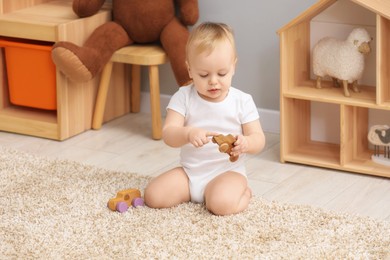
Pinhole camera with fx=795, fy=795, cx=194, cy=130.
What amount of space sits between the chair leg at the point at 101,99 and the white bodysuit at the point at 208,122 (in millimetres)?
694

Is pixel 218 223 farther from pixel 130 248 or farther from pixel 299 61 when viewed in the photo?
pixel 299 61

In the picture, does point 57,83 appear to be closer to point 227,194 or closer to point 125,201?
point 125,201

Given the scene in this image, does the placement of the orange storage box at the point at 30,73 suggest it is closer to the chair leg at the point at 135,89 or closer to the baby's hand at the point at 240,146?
the chair leg at the point at 135,89

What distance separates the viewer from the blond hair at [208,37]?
6.05 ft

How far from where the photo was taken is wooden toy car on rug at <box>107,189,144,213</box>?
1.90m

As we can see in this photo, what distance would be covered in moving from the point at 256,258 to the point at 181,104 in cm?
48

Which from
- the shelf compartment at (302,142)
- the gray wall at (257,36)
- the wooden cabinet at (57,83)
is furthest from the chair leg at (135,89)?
the shelf compartment at (302,142)

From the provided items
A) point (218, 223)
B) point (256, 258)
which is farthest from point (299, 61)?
point (256, 258)

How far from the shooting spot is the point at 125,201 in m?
1.93

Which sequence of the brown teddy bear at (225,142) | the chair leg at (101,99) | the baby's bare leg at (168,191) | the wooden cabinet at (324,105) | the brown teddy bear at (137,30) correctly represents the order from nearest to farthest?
the brown teddy bear at (225,142) → the baby's bare leg at (168,191) → the wooden cabinet at (324,105) → the brown teddy bear at (137,30) → the chair leg at (101,99)

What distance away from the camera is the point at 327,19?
2.33 metres

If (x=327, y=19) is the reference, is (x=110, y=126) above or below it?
below

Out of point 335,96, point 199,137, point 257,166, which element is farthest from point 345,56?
point 199,137

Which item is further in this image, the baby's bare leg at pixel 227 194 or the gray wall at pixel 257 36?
the gray wall at pixel 257 36
